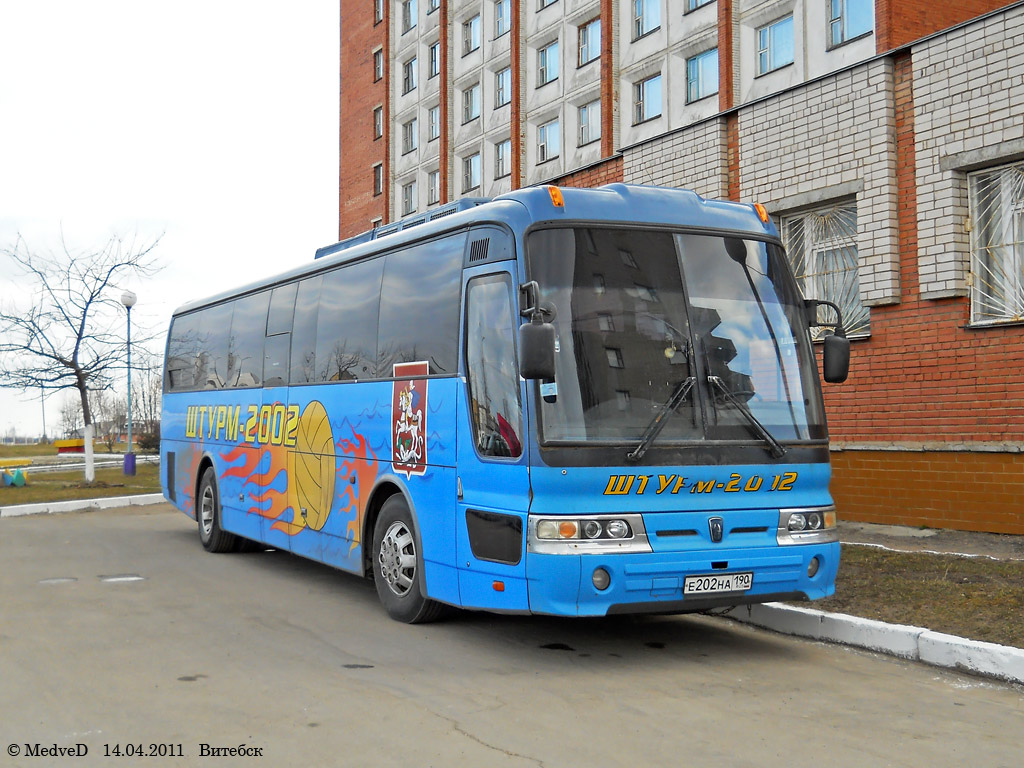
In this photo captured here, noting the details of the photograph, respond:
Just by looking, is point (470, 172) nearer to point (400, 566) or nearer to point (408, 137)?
point (408, 137)

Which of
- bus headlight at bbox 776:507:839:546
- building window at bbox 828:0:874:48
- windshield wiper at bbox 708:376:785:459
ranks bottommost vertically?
bus headlight at bbox 776:507:839:546

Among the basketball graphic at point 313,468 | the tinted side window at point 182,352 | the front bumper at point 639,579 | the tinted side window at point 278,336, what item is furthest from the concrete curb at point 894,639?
the tinted side window at point 182,352

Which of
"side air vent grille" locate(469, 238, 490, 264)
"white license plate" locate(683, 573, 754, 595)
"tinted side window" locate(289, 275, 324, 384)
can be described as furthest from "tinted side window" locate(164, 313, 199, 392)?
"white license plate" locate(683, 573, 754, 595)

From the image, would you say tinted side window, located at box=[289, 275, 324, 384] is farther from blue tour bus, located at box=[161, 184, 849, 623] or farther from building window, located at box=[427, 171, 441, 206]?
building window, located at box=[427, 171, 441, 206]

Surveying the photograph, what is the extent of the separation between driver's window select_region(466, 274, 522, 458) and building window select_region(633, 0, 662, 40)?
19814mm

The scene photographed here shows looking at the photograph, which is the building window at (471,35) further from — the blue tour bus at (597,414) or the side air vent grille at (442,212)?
the blue tour bus at (597,414)

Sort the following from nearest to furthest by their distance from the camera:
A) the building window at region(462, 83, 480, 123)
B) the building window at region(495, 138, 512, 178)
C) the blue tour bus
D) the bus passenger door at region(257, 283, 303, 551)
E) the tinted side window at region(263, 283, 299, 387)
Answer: the blue tour bus → the bus passenger door at region(257, 283, 303, 551) → the tinted side window at region(263, 283, 299, 387) → the building window at region(495, 138, 512, 178) → the building window at region(462, 83, 480, 123)

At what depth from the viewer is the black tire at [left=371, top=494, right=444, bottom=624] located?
28.3 ft

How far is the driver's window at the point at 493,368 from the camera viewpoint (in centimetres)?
746

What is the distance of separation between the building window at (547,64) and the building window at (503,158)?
225 centimetres

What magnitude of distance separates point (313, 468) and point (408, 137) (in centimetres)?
3021

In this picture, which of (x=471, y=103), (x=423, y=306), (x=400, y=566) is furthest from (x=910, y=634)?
(x=471, y=103)

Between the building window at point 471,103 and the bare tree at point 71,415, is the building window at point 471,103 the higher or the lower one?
the higher one

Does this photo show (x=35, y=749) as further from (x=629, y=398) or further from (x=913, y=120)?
(x=913, y=120)
